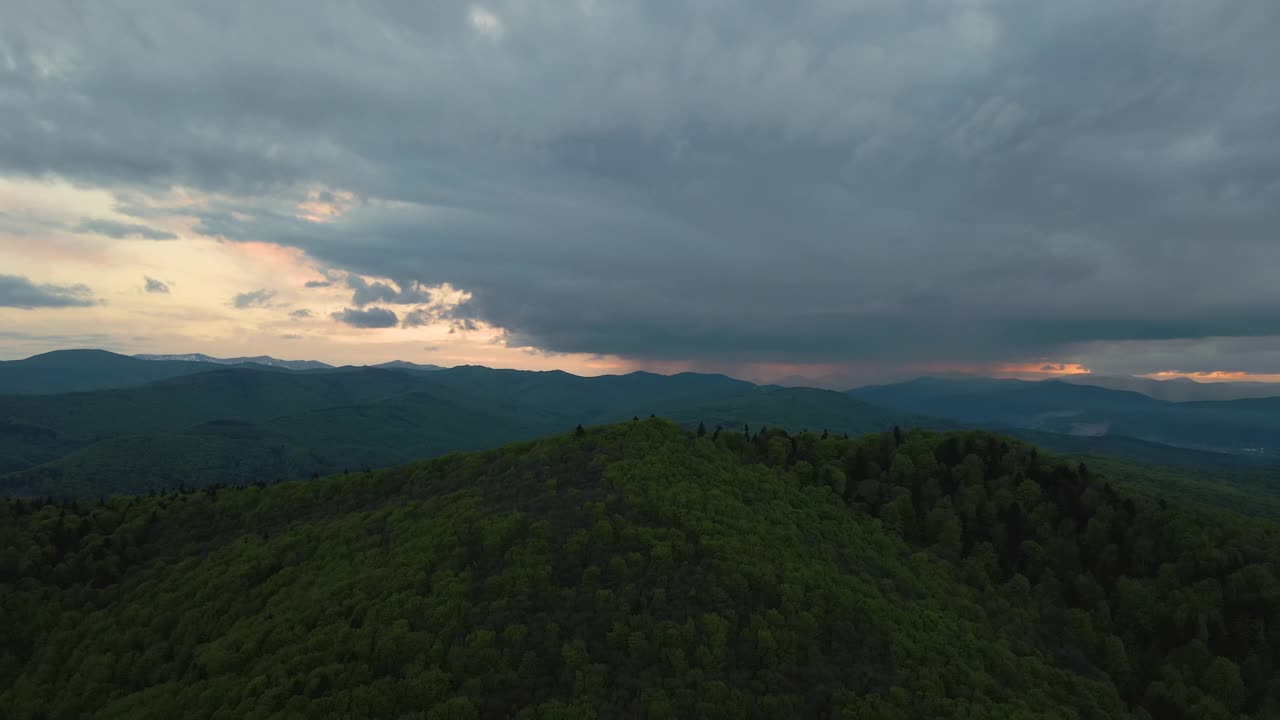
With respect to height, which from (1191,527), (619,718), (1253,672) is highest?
(1191,527)

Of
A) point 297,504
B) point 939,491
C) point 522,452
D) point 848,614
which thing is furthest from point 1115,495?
point 297,504

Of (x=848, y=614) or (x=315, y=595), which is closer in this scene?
(x=848, y=614)

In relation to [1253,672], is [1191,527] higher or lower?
higher

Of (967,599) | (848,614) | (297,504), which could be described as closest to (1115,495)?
(967,599)

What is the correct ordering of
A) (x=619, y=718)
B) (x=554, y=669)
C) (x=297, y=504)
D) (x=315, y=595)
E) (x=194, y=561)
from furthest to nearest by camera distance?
(x=297, y=504) < (x=194, y=561) < (x=315, y=595) < (x=554, y=669) < (x=619, y=718)

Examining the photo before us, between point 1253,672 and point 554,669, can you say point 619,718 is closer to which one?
point 554,669

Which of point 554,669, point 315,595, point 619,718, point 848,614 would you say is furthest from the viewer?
point 315,595
